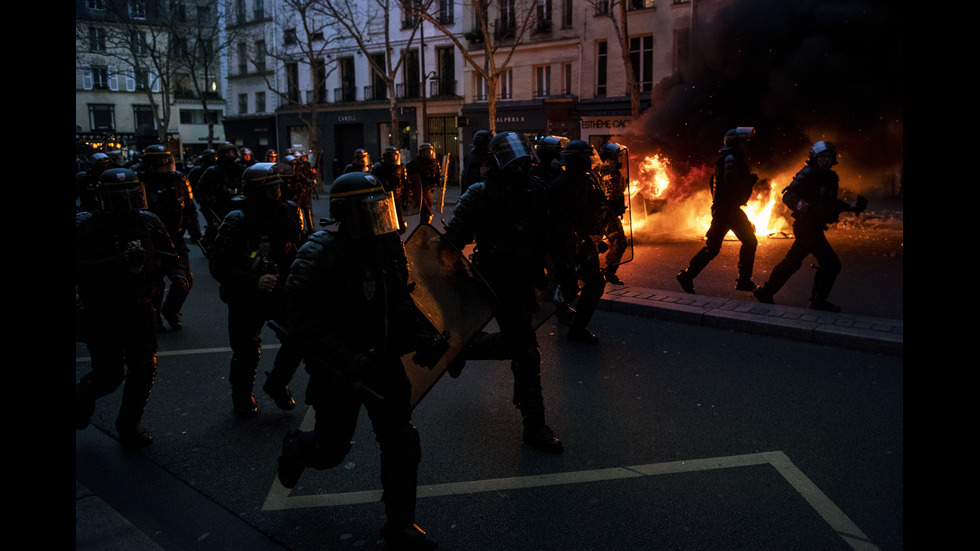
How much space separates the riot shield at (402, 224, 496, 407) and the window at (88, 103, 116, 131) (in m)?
57.9

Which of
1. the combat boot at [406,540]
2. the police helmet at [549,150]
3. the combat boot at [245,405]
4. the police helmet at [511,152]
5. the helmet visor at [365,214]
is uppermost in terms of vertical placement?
the police helmet at [549,150]

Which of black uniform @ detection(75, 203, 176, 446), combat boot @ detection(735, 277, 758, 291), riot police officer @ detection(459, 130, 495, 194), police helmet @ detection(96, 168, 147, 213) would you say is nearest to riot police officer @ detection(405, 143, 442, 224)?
riot police officer @ detection(459, 130, 495, 194)

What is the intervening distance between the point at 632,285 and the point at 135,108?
56.1 metres

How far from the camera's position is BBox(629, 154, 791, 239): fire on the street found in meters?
13.6

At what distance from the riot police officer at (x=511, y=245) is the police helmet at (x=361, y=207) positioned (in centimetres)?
115

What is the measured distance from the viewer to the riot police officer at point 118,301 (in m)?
4.11

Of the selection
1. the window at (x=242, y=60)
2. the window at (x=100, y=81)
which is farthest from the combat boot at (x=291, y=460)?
the window at (x=100, y=81)

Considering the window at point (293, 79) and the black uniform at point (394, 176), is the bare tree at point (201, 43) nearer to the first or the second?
the window at point (293, 79)

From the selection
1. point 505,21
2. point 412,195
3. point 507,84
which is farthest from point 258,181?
point 507,84

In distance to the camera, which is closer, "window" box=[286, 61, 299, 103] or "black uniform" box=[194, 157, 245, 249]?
"black uniform" box=[194, 157, 245, 249]

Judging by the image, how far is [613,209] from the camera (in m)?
5.86

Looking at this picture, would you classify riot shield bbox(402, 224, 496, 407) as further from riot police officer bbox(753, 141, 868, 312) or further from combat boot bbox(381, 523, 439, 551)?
riot police officer bbox(753, 141, 868, 312)

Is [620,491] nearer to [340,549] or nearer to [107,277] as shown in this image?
[340,549]

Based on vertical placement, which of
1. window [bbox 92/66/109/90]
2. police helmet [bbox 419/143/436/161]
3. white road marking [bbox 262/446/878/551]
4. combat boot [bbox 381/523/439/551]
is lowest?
white road marking [bbox 262/446/878/551]
